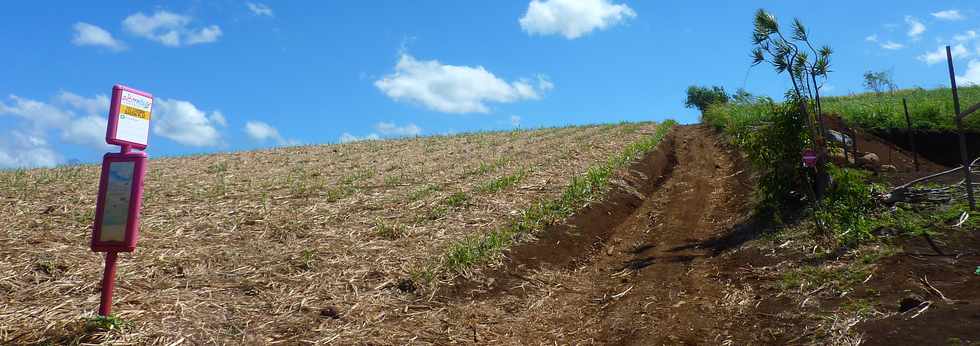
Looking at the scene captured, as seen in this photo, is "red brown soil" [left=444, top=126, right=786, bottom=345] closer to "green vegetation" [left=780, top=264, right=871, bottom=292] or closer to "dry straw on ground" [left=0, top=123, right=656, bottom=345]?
"green vegetation" [left=780, top=264, right=871, bottom=292]

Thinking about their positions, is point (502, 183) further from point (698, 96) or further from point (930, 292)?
point (698, 96)

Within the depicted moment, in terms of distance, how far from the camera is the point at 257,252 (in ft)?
24.6

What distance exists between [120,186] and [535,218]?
5.75 m

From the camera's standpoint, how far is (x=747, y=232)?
9031mm

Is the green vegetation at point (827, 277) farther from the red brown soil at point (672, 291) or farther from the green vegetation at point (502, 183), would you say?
the green vegetation at point (502, 183)

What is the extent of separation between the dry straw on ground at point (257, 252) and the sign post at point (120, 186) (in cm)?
73

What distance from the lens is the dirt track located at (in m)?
6.05

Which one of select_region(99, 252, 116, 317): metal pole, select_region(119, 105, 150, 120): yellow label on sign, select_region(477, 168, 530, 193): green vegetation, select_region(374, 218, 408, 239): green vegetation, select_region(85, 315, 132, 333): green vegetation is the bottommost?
select_region(85, 315, 132, 333): green vegetation

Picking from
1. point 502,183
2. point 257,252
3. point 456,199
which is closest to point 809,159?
point 502,183

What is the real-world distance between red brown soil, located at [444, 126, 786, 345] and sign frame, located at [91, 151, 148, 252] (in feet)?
9.49

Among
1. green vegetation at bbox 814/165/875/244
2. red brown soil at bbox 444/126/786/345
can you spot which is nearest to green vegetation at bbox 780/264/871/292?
red brown soil at bbox 444/126/786/345

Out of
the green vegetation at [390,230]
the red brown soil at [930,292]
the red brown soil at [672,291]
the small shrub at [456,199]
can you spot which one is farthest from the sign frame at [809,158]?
the green vegetation at [390,230]

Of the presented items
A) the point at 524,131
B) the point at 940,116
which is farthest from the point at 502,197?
the point at 524,131

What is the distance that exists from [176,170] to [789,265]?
14280 millimetres
